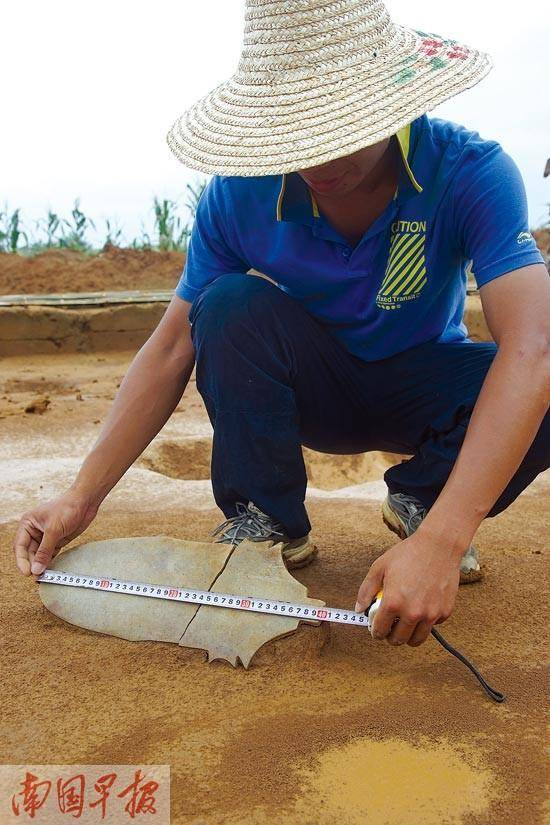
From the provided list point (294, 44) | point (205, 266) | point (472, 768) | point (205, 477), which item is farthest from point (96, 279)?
point (472, 768)

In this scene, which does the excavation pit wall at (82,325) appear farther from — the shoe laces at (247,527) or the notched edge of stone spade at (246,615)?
the notched edge of stone spade at (246,615)

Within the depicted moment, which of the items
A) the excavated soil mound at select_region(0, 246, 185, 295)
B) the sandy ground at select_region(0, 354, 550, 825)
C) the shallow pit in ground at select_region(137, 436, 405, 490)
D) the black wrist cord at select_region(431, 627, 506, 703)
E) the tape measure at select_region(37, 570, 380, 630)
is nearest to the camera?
the sandy ground at select_region(0, 354, 550, 825)

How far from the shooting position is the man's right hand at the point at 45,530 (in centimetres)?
195

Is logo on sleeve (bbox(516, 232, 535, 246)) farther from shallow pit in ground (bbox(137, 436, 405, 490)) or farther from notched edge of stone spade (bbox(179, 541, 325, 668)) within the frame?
shallow pit in ground (bbox(137, 436, 405, 490))

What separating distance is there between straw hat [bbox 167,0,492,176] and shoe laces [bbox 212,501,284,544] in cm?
90

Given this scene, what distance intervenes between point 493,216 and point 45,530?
118 cm

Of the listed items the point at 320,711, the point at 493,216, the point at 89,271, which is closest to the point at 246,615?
the point at 320,711

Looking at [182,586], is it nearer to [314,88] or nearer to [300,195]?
[300,195]

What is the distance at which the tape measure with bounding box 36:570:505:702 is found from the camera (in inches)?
66.8

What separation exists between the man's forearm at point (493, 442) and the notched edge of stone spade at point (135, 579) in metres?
0.60

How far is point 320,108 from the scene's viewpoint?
163 cm

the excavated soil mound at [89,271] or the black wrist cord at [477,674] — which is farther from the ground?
the black wrist cord at [477,674]

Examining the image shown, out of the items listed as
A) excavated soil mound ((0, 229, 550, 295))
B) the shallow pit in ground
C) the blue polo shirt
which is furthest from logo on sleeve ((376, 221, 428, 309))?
excavated soil mound ((0, 229, 550, 295))

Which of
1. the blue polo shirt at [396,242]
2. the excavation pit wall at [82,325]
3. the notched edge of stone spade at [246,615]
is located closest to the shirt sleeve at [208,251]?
the blue polo shirt at [396,242]
